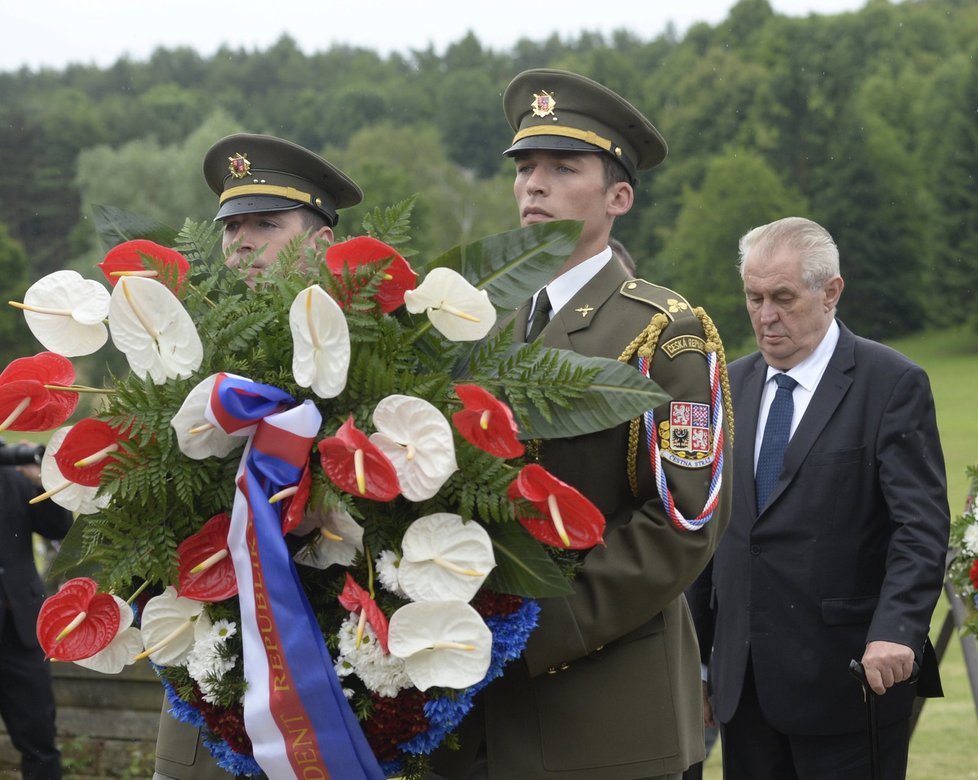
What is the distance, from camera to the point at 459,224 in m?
66.2

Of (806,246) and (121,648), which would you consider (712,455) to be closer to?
(121,648)

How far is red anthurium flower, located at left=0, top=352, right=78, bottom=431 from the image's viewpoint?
8.66 ft

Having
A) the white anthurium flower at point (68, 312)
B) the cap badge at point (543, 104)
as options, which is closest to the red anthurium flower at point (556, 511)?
the white anthurium flower at point (68, 312)

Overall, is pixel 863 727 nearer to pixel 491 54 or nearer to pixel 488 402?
pixel 488 402

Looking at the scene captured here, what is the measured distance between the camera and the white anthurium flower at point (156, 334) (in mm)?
2506

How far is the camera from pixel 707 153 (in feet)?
196

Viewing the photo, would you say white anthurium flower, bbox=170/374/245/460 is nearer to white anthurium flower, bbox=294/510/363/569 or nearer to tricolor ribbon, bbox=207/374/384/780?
tricolor ribbon, bbox=207/374/384/780

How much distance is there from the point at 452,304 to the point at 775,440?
202 cm

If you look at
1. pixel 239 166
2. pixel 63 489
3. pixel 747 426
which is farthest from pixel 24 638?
pixel 63 489

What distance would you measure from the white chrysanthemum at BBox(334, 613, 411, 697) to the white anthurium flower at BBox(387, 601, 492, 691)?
0.03m

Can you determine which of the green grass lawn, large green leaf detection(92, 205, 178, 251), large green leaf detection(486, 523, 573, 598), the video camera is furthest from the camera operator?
large green leaf detection(486, 523, 573, 598)

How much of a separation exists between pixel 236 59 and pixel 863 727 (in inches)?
4307

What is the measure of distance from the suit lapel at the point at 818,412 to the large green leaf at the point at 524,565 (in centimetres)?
176

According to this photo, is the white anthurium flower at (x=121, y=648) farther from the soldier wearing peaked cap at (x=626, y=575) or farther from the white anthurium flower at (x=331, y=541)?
the soldier wearing peaked cap at (x=626, y=575)
